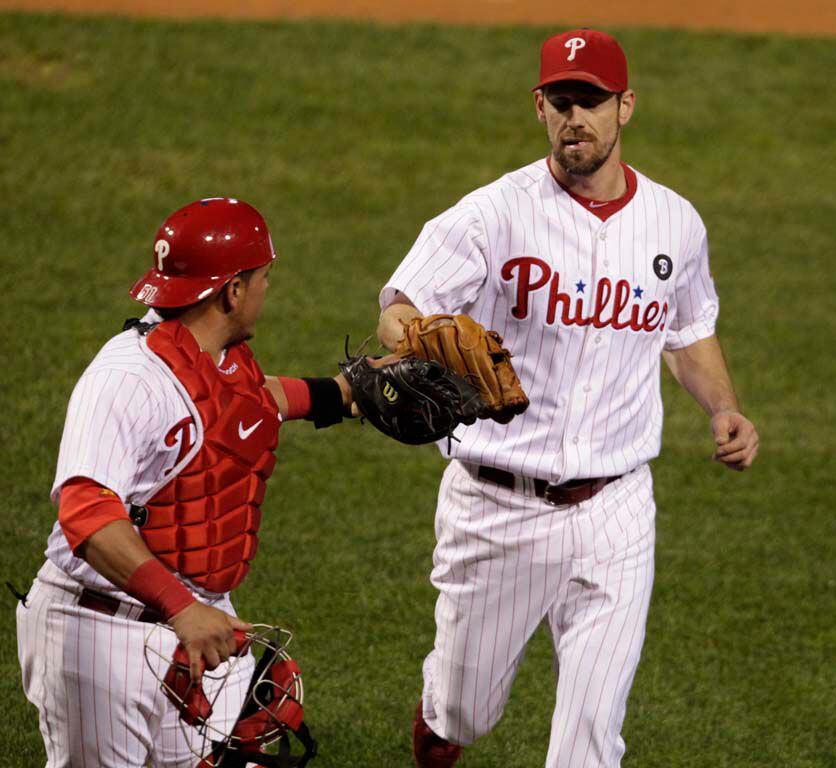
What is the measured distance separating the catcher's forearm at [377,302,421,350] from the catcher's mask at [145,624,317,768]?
38.3 inches

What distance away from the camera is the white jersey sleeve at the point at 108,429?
3.63m

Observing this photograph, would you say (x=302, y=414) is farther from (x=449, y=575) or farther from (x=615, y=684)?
(x=615, y=684)

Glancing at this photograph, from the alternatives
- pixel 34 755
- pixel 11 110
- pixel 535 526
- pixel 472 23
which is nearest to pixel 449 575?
pixel 535 526

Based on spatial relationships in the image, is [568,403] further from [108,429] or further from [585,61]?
[108,429]

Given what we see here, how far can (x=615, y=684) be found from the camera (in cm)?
461

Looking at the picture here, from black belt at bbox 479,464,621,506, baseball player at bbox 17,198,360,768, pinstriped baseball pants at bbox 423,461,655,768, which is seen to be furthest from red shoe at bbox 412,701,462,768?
baseball player at bbox 17,198,360,768

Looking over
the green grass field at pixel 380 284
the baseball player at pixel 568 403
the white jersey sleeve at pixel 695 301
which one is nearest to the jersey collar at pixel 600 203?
the baseball player at pixel 568 403

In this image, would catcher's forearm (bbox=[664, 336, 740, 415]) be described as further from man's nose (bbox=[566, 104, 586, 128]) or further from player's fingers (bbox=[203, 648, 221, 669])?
player's fingers (bbox=[203, 648, 221, 669])

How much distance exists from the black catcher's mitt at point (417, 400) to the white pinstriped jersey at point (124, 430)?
1.93 ft

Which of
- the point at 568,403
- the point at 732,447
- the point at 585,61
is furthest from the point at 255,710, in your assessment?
the point at 585,61

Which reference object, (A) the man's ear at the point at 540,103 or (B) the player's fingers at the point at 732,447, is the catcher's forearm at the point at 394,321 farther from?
(B) the player's fingers at the point at 732,447

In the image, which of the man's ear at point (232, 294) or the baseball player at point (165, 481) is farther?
the man's ear at point (232, 294)

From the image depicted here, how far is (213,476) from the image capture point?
3914 mm

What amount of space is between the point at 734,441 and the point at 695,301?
0.58 meters
